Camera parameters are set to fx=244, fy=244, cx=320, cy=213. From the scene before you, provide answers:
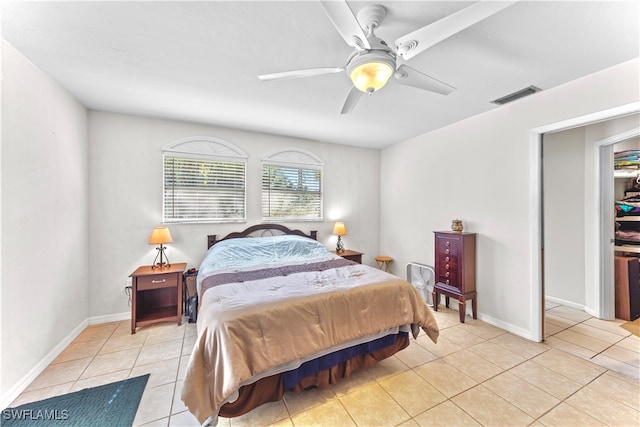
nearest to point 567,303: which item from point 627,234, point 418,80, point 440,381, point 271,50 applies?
point 627,234

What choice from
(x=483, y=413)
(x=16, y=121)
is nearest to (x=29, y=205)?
(x=16, y=121)

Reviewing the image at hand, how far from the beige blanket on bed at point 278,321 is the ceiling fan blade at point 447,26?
1771 millimetres

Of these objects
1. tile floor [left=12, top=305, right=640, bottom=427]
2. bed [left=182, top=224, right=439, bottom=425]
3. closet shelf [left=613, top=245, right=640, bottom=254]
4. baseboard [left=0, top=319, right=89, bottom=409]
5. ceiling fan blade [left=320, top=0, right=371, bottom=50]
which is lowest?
tile floor [left=12, top=305, right=640, bottom=427]

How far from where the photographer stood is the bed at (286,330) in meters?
1.53

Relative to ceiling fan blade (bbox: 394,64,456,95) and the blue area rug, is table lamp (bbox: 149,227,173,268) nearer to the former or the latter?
the blue area rug

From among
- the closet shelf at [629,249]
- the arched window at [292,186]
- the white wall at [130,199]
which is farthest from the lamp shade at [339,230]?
the closet shelf at [629,249]

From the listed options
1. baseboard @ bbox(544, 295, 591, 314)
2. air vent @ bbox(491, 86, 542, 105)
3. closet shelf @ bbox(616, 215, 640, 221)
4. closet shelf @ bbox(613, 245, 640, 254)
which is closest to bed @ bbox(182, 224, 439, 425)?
air vent @ bbox(491, 86, 542, 105)

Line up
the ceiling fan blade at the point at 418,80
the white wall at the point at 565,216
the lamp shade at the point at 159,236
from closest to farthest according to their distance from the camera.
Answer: the ceiling fan blade at the point at 418,80
the lamp shade at the point at 159,236
the white wall at the point at 565,216

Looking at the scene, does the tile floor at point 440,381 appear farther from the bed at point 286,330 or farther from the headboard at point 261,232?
the headboard at point 261,232

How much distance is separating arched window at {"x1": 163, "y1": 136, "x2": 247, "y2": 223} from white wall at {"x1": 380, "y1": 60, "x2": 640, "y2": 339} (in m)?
3.02

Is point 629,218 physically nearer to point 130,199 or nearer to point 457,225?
point 457,225

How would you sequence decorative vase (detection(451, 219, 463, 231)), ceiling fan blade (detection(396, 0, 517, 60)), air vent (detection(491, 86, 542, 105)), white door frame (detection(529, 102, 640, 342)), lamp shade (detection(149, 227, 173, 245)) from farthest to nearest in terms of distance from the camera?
decorative vase (detection(451, 219, 463, 231))
lamp shade (detection(149, 227, 173, 245))
white door frame (detection(529, 102, 640, 342))
air vent (detection(491, 86, 542, 105))
ceiling fan blade (detection(396, 0, 517, 60))

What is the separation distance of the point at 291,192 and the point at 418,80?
284 cm

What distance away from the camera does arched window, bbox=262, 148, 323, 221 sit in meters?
4.09
